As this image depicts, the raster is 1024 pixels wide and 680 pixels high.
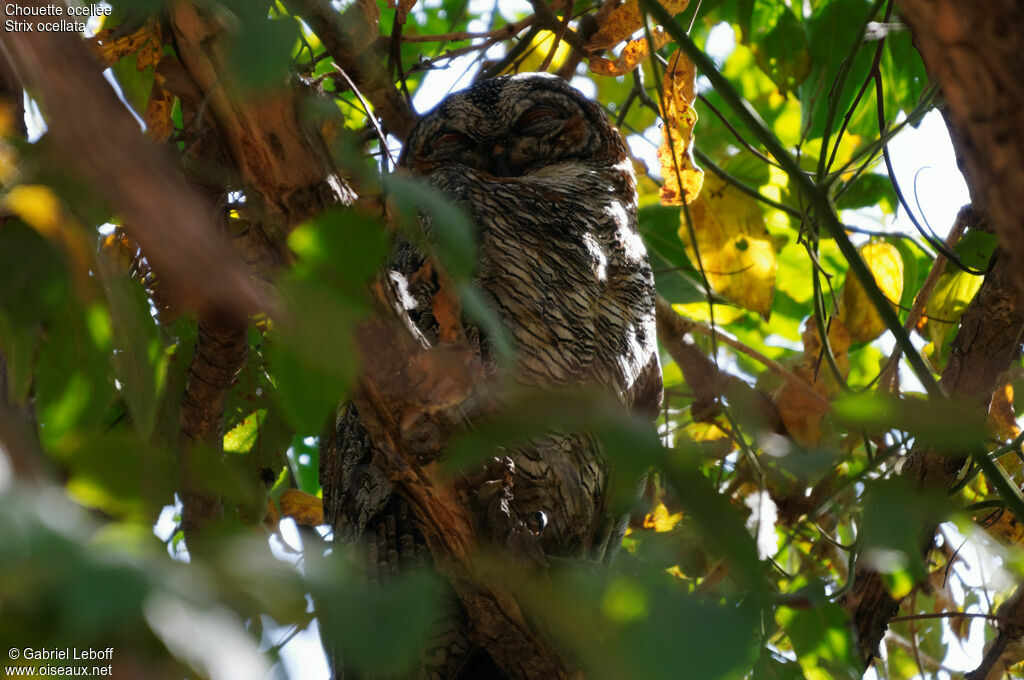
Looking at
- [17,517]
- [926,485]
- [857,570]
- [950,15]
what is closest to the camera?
[17,517]

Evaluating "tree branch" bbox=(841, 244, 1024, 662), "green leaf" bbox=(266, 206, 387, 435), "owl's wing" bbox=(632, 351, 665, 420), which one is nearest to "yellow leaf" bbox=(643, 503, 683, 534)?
"owl's wing" bbox=(632, 351, 665, 420)

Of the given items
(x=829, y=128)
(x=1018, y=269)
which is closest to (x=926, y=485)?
(x=829, y=128)

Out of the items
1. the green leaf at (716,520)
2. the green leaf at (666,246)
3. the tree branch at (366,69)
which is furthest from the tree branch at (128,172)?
the green leaf at (666,246)

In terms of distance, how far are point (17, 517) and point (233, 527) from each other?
19 centimetres

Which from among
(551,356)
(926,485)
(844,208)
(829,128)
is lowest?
(926,485)

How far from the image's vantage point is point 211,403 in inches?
66.1

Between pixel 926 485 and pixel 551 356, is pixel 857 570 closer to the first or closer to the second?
pixel 926 485

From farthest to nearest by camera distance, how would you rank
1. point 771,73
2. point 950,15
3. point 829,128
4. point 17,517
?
point 771,73 → point 829,128 → point 950,15 → point 17,517

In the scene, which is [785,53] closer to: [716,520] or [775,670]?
[775,670]

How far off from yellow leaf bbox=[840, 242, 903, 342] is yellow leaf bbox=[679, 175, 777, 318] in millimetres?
191

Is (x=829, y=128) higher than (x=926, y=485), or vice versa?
(x=829, y=128)

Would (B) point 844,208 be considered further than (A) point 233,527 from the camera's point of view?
Yes

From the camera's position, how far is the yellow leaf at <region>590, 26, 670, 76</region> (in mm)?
2215

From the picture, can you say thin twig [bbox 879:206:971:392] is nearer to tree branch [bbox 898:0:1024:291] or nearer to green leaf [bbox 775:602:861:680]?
green leaf [bbox 775:602:861:680]
